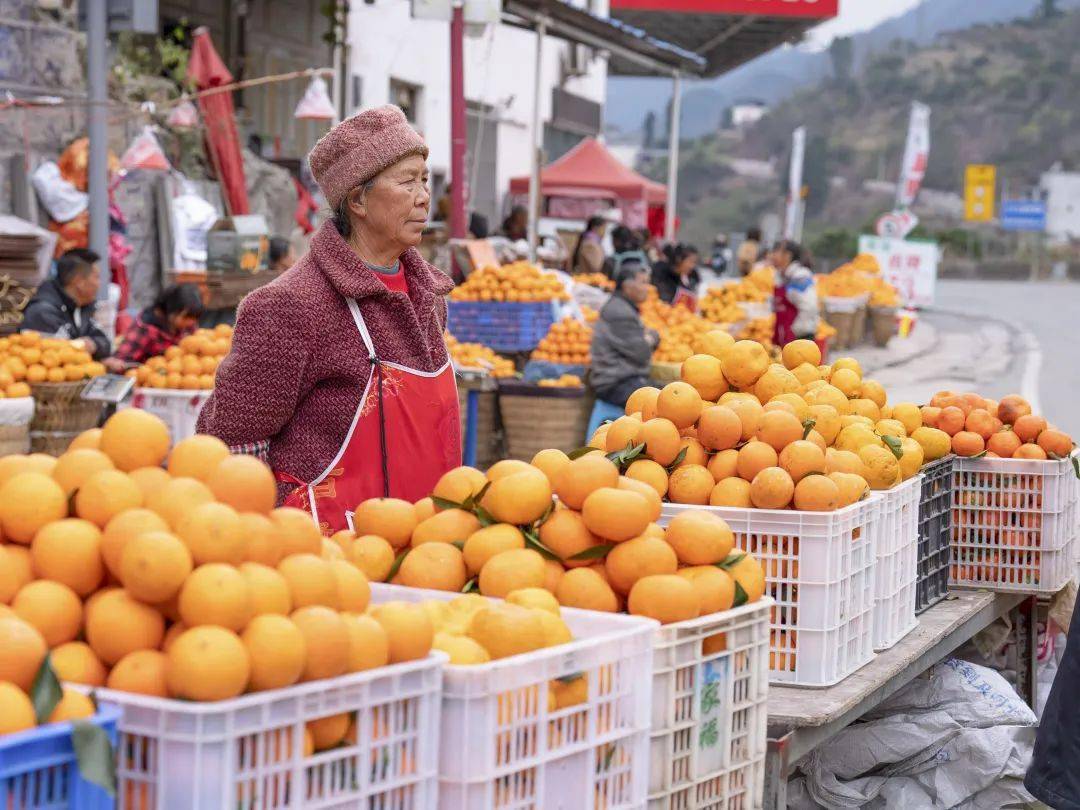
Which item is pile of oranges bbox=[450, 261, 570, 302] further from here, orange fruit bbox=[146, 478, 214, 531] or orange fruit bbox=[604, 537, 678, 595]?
orange fruit bbox=[146, 478, 214, 531]

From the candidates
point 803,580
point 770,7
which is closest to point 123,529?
point 803,580

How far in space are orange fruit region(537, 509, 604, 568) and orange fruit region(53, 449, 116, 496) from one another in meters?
0.90

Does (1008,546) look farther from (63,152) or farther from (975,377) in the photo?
(975,377)

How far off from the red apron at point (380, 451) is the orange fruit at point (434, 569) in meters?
0.89

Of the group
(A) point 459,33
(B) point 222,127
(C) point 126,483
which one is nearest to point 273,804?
(C) point 126,483

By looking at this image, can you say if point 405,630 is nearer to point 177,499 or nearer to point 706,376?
point 177,499

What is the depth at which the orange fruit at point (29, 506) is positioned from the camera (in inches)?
86.7

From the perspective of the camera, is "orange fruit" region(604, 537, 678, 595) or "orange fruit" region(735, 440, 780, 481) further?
"orange fruit" region(735, 440, 780, 481)

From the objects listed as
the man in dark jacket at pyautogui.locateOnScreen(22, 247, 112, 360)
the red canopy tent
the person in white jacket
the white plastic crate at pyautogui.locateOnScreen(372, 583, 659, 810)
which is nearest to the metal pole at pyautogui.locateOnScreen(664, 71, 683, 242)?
the red canopy tent

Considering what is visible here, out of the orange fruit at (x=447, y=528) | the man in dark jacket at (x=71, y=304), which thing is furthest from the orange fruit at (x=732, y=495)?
the man in dark jacket at (x=71, y=304)

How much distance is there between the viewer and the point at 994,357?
24.3 metres

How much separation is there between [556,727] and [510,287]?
31.8 feet

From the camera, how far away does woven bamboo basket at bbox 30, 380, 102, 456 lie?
337 inches

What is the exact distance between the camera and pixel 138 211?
14.9 metres
